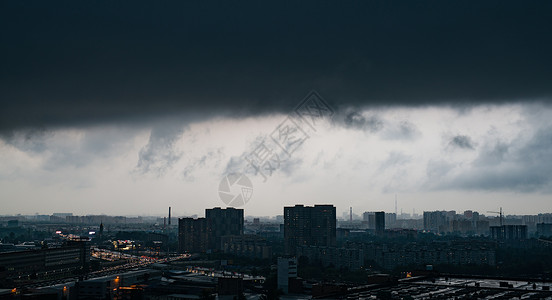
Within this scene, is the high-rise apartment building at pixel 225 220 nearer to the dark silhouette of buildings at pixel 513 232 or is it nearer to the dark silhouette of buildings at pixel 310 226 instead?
the dark silhouette of buildings at pixel 310 226

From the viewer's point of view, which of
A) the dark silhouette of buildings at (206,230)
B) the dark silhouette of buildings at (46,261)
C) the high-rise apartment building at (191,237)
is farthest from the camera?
the dark silhouette of buildings at (206,230)

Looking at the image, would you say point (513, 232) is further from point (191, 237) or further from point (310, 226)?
point (191, 237)

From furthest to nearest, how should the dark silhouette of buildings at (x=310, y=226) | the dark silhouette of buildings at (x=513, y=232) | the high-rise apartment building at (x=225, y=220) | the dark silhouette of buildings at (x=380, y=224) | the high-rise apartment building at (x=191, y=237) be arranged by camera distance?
1. the dark silhouette of buildings at (x=380, y=224)
2. the high-rise apartment building at (x=225, y=220)
3. the dark silhouette of buildings at (x=513, y=232)
4. the high-rise apartment building at (x=191, y=237)
5. the dark silhouette of buildings at (x=310, y=226)

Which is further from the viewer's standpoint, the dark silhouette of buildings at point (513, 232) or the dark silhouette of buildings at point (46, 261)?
the dark silhouette of buildings at point (513, 232)

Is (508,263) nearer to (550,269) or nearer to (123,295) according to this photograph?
(550,269)

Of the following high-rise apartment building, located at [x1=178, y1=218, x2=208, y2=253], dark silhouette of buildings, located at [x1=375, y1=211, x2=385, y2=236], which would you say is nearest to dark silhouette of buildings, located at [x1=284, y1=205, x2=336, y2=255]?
high-rise apartment building, located at [x1=178, y1=218, x2=208, y2=253]

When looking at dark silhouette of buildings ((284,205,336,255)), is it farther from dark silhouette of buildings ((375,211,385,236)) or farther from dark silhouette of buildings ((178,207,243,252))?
dark silhouette of buildings ((375,211,385,236))

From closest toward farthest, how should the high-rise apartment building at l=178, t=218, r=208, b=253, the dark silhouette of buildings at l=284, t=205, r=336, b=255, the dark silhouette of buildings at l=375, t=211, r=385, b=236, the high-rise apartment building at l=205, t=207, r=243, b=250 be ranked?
the dark silhouette of buildings at l=284, t=205, r=336, b=255 < the high-rise apartment building at l=178, t=218, r=208, b=253 < the high-rise apartment building at l=205, t=207, r=243, b=250 < the dark silhouette of buildings at l=375, t=211, r=385, b=236

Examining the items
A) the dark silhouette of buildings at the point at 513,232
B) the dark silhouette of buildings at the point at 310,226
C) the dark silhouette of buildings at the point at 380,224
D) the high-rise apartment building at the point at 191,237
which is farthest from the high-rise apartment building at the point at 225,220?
the dark silhouette of buildings at the point at 513,232

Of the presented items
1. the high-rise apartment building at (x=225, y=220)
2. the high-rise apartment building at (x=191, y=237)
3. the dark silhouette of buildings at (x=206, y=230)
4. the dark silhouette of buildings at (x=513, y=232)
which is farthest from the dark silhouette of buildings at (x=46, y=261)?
the dark silhouette of buildings at (x=513, y=232)
